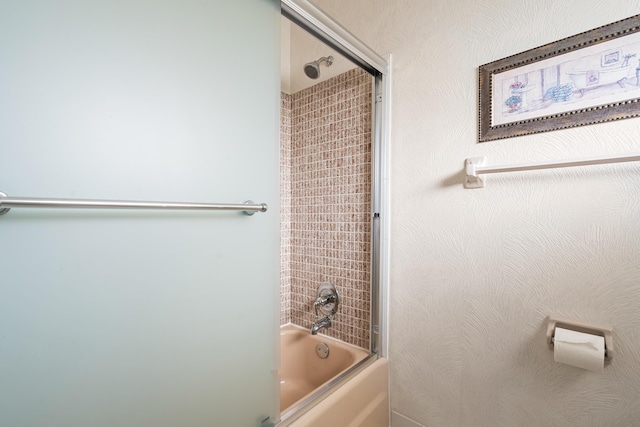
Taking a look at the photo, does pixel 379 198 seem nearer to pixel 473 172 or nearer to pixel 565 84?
pixel 473 172

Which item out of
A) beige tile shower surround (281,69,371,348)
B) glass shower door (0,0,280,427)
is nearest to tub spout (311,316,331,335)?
beige tile shower surround (281,69,371,348)

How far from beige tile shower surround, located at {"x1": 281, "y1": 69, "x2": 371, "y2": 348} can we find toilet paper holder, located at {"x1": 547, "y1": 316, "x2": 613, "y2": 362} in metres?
0.73

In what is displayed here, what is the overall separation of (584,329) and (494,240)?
35cm

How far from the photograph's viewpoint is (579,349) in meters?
0.79

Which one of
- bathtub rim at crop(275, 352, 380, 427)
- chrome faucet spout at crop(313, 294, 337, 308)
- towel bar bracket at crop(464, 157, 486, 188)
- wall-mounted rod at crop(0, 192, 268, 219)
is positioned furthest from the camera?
chrome faucet spout at crop(313, 294, 337, 308)

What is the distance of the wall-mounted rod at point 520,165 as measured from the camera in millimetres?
755

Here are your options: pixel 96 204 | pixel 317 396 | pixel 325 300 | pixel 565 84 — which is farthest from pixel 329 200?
pixel 96 204

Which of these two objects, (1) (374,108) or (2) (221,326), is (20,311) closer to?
(2) (221,326)

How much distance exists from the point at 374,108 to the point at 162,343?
124cm

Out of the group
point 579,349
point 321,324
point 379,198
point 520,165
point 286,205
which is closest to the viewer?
point 579,349

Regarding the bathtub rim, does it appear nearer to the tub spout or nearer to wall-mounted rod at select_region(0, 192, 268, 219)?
the tub spout

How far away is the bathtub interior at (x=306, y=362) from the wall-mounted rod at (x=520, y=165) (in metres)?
0.98

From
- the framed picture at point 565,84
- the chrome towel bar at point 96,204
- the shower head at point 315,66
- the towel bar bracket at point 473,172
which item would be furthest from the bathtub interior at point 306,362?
the shower head at point 315,66

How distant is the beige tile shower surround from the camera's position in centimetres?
145
